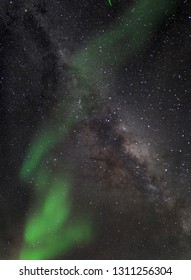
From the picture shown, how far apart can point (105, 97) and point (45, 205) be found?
146 cm

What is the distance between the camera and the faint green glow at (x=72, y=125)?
3.72 metres

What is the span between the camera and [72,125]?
12.9ft

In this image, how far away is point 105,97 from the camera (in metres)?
3.79

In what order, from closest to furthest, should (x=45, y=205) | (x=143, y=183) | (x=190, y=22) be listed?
(x=190, y=22) → (x=143, y=183) → (x=45, y=205)

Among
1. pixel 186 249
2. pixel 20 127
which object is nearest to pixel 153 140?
pixel 186 249

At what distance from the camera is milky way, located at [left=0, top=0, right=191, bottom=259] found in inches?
146

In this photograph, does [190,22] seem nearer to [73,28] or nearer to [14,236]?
[73,28]

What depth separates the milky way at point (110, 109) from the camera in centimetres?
372

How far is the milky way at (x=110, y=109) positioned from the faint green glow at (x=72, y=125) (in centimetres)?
1

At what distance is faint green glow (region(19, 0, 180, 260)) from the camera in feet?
12.2

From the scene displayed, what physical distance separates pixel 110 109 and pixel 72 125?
0.45 metres

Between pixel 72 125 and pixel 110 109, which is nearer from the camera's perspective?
pixel 110 109

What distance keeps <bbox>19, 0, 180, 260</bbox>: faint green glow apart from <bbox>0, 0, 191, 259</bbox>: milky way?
0.01 meters
